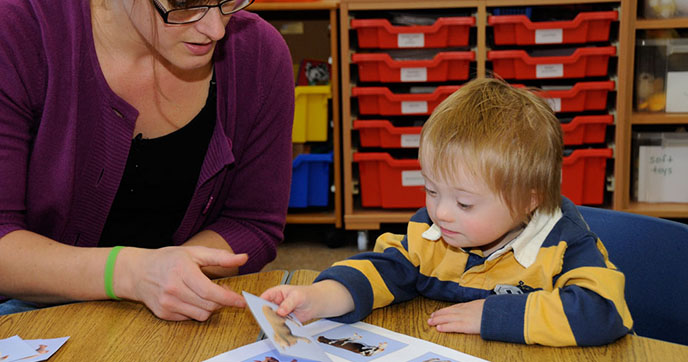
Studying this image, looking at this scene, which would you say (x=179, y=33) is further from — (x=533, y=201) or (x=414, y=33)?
(x=414, y=33)

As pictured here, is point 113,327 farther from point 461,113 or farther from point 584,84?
point 584,84

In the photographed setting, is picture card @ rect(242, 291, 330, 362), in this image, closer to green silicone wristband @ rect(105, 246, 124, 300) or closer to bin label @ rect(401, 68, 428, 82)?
green silicone wristband @ rect(105, 246, 124, 300)

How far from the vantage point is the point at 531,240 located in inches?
37.0

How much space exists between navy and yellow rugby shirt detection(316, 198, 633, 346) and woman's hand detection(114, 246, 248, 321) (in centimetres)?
14

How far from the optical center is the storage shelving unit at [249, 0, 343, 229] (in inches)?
106

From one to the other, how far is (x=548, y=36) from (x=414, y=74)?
0.51 meters

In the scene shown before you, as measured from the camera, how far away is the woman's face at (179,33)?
103cm

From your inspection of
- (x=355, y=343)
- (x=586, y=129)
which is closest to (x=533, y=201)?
(x=355, y=343)

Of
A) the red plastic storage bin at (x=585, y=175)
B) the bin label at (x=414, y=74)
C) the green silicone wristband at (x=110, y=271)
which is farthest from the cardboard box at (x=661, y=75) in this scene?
the green silicone wristband at (x=110, y=271)

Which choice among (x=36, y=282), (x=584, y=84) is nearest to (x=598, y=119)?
(x=584, y=84)

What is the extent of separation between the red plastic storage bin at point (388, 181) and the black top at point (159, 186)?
1527 millimetres

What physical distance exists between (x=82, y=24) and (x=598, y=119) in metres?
2.03

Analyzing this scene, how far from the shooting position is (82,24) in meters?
1.09

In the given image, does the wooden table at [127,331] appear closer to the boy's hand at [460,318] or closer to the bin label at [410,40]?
the boy's hand at [460,318]
